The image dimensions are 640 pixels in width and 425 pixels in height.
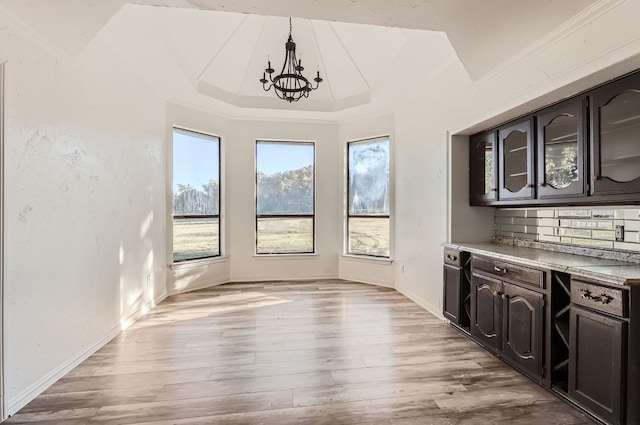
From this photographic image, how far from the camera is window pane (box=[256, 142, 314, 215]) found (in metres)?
5.96

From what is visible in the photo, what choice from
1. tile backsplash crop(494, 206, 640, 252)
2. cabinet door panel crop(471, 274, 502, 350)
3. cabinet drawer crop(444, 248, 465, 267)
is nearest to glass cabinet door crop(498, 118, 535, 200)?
tile backsplash crop(494, 206, 640, 252)

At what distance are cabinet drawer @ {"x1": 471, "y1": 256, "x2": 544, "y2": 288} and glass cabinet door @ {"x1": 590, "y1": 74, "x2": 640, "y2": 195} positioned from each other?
2.26 feet

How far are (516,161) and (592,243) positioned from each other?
890 millimetres

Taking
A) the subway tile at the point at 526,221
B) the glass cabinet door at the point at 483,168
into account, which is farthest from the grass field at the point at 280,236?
the subway tile at the point at 526,221

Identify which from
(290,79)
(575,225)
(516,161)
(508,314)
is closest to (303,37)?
(290,79)

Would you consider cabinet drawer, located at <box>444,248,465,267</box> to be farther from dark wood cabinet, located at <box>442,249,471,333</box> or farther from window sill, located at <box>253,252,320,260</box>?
window sill, located at <box>253,252,320,260</box>

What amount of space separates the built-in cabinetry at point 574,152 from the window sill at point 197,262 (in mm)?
4217

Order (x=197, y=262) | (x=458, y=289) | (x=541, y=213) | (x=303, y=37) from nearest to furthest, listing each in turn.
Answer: (x=541, y=213)
(x=458, y=289)
(x=303, y=37)
(x=197, y=262)

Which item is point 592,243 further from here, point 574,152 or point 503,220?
point 503,220

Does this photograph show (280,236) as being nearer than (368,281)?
No

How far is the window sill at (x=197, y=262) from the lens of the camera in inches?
197

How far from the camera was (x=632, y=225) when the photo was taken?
2.33 metres

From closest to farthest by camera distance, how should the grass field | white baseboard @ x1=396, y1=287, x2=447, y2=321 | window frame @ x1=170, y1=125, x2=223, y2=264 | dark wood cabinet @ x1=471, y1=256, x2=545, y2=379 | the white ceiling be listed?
1. the white ceiling
2. dark wood cabinet @ x1=471, y1=256, x2=545, y2=379
3. white baseboard @ x1=396, y1=287, x2=447, y2=321
4. window frame @ x1=170, y1=125, x2=223, y2=264
5. the grass field

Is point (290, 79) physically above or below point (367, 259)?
above
